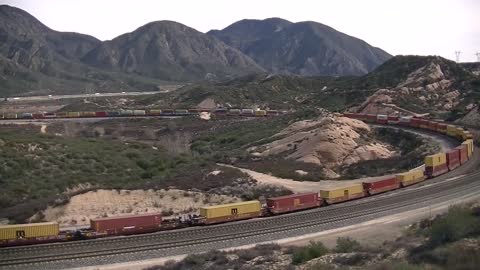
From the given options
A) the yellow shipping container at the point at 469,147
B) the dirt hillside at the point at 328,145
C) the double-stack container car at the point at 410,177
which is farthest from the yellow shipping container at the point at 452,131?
the double-stack container car at the point at 410,177

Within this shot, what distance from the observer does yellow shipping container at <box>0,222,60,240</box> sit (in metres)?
33.4

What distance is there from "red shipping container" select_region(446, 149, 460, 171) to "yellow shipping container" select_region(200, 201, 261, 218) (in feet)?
94.1

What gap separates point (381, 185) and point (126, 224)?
84.6ft

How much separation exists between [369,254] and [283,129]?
2783 inches

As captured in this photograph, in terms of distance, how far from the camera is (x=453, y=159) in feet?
203

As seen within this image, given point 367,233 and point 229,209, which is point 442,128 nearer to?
point 367,233

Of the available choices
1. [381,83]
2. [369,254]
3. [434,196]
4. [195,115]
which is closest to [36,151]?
[434,196]

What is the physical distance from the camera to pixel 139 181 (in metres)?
56.1

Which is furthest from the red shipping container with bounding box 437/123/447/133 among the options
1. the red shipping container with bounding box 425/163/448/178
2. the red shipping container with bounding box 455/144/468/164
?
the red shipping container with bounding box 425/163/448/178

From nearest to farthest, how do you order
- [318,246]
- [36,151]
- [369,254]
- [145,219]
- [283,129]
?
1. [369,254]
2. [318,246]
3. [145,219]
4. [36,151]
5. [283,129]

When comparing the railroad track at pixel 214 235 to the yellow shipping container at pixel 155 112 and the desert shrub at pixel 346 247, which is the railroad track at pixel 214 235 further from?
the yellow shipping container at pixel 155 112

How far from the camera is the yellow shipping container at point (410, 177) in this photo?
53.2 metres

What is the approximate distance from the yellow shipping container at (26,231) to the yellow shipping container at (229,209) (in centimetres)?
1038

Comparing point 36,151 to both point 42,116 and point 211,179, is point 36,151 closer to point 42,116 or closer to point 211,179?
point 211,179
